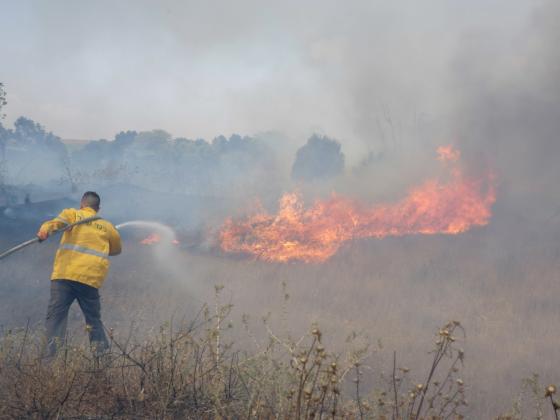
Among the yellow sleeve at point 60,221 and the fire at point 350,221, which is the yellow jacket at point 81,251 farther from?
the fire at point 350,221

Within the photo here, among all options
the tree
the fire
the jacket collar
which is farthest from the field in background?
the tree

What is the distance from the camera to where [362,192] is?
50.5 feet

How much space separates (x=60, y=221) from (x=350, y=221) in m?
9.68

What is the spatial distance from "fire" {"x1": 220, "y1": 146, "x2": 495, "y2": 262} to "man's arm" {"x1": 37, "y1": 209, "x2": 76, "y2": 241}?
704 cm

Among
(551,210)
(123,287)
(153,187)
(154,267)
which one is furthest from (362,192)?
(153,187)

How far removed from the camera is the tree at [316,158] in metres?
39.9

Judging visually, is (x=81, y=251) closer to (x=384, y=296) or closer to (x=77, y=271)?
(x=77, y=271)

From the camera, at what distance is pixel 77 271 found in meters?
5.03

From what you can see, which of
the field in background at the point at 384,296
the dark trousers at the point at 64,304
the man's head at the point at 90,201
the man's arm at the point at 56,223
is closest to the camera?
the man's arm at the point at 56,223

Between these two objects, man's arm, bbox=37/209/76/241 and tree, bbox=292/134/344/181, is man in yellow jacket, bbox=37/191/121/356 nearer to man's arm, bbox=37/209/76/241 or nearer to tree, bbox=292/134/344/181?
man's arm, bbox=37/209/76/241

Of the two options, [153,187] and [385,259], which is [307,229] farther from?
[153,187]

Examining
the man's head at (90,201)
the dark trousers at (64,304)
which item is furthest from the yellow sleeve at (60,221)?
the dark trousers at (64,304)

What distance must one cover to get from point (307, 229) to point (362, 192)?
3474 mm

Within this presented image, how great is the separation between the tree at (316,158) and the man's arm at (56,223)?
34615 millimetres
